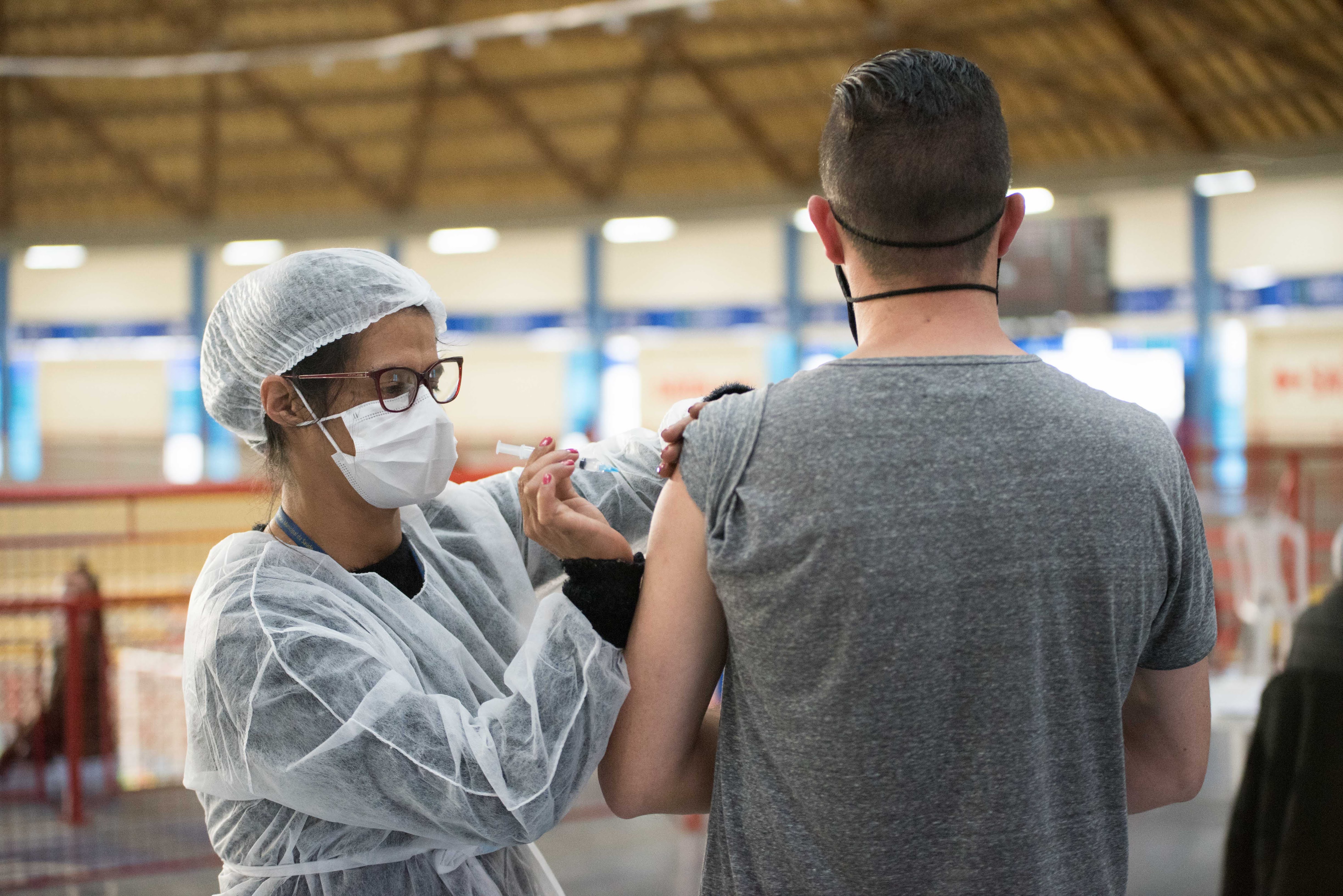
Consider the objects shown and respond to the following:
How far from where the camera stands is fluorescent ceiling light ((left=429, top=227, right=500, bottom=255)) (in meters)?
16.7

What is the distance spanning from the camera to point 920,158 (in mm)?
971

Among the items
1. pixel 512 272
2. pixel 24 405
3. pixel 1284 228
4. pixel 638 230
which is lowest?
pixel 24 405

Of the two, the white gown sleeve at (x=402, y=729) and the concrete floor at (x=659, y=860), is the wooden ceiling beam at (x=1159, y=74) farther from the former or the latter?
the white gown sleeve at (x=402, y=729)

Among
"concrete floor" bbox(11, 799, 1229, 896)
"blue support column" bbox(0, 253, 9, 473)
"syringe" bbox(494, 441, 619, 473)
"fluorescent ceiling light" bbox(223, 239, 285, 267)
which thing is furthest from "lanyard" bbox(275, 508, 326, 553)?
"blue support column" bbox(0, 253, 9, 473)

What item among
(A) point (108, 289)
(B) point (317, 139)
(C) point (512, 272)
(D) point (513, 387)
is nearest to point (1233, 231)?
(C) point (512, 272)

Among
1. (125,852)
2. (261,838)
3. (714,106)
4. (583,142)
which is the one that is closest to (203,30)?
(583,142)

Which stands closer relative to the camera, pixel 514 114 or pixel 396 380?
pixel 396 380

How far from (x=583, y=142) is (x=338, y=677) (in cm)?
1510

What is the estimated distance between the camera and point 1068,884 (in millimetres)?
1005

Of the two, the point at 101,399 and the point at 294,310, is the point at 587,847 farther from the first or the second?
the point at 101,399

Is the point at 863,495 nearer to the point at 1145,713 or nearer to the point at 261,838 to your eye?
the point at 1145,713

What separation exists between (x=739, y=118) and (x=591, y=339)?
4030mm

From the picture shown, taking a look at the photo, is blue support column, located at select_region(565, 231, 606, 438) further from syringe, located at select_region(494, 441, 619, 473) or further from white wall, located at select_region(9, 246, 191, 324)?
syringe, located at select_region(494, 441, 619, 473)


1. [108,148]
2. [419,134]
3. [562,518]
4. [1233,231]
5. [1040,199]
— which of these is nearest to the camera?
[562,518]
